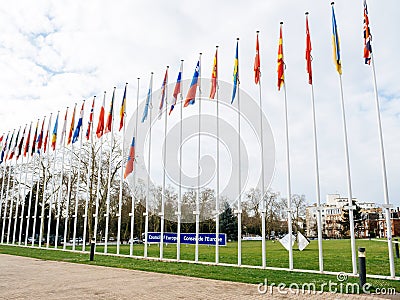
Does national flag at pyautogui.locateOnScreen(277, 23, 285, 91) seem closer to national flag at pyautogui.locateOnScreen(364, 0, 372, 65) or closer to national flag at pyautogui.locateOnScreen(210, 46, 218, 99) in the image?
national flag at pyautogui.locateOnScreen(364, 0, 372, 65)

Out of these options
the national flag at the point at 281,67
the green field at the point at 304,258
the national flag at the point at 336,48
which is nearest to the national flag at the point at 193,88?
the national flag at the point at 281,67

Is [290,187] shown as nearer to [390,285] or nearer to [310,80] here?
[310,80]

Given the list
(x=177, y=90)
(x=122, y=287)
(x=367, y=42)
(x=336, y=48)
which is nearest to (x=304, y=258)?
(x=177, y=90)

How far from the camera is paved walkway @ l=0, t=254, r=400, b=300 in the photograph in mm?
8656

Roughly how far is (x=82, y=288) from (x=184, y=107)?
37.1ft

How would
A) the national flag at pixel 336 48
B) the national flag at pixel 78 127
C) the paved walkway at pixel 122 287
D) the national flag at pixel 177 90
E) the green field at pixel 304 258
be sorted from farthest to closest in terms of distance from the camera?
the national flag at pixel 78 127 < the national flag at pixel 177 90 < the green field at pixel 304 258 < the national flag at pixel 336 48 < the paved walkway at pixel 122 287

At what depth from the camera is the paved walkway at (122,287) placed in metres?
8.66

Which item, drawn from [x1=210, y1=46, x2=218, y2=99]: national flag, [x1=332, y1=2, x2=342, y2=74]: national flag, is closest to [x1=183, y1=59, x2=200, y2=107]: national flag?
[x1=210, y1=46, x2=218, y2=99]: national flag

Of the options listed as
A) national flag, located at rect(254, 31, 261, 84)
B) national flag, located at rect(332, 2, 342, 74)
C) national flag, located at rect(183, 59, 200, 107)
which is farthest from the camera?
national flag, located at rect(183, 59, 200, 107)

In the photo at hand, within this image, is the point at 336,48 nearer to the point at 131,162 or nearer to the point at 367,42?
the point at 367,42

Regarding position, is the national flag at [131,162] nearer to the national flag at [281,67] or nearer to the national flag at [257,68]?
the national flag at [257,68]

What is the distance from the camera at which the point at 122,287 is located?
32.9 ft

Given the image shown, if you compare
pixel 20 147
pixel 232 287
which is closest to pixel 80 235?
pixel 20 147

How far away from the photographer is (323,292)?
9.23m
